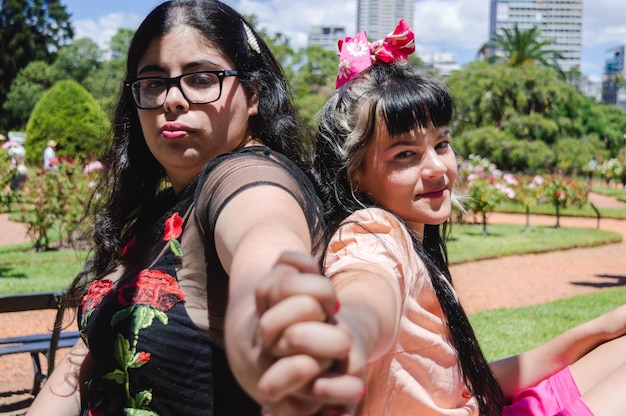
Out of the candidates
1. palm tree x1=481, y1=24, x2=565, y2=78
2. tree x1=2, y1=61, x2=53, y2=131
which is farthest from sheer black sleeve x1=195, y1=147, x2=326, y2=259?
tree x1=2, y1=61, x2=53, y2=131

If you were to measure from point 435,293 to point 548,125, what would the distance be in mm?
31932

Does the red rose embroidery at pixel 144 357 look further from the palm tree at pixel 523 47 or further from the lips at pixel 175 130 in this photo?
the palm tree at pixel 523 47

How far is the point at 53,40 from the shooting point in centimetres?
4703

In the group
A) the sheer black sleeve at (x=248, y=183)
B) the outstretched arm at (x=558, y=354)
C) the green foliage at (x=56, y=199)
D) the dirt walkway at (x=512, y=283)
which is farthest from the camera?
the green foliage at (x=56, y=199)

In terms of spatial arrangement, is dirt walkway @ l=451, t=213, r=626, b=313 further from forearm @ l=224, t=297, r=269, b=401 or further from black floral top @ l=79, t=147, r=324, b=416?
forearm @ l=224, t=297, r=269, b=401

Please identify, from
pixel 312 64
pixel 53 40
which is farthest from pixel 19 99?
pixel 312 64

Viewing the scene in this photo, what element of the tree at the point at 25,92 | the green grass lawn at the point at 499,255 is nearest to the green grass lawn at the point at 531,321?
the green grass lawn at the point at 499,255

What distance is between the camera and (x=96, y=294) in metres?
1.53

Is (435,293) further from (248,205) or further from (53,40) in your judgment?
(53,40)

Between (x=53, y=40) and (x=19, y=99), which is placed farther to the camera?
(x=53, y=40)

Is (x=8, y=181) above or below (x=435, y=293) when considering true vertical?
below

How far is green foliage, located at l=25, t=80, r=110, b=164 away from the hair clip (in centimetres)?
2193

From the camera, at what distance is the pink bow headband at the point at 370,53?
1.75 meters

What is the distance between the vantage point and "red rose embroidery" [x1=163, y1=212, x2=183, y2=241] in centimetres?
135
